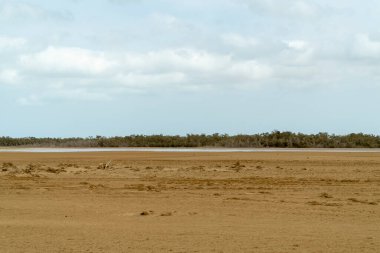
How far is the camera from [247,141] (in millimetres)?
50469

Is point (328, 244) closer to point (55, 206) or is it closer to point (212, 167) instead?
point (55, 206)

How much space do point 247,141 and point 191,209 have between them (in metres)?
36.5

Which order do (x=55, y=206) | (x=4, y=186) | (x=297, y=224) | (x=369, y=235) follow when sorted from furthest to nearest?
(x=4, y=186) < (x=55, y=206) < (x=297, y=224) < (x=369, y=235)

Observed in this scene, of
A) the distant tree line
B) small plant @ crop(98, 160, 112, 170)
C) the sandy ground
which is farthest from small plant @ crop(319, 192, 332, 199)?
the distant tree line

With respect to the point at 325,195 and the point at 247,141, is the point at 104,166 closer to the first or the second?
the point at 325,195

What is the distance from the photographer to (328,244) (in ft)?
33.4

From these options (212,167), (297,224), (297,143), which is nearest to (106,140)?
(297,143)

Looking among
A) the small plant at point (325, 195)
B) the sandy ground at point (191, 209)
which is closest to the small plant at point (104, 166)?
the sandy ground at point (191, 209)

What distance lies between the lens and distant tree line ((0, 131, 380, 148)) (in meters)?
48.8

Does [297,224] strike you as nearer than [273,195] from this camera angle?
Yes

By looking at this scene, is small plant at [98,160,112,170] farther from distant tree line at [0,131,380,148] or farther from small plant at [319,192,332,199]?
distant tree line at [0,131,380,148]

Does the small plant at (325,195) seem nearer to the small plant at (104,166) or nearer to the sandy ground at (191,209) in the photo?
the sandy ground at (191,209)

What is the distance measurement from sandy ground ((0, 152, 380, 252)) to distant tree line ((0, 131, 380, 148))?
921 inches

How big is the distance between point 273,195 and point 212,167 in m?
9.79
